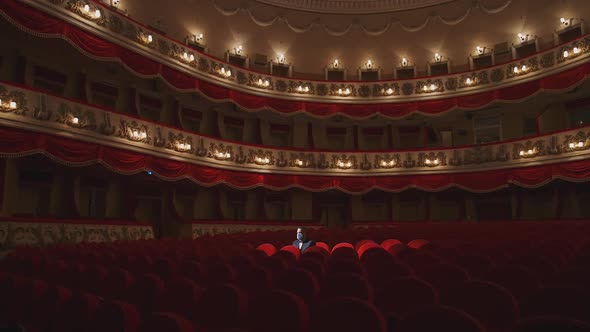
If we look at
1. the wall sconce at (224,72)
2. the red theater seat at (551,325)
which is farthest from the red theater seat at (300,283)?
Answer: the wall sconce at (224,72)

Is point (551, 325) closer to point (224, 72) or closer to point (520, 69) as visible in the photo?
point (224, 72)

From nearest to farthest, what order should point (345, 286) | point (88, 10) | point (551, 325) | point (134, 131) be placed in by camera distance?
point (551, 325) → point (345, 286) → point (88, 10) → point (134, 131)

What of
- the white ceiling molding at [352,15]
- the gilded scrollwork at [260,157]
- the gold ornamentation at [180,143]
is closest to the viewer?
the gold ornamentation at [180,143]

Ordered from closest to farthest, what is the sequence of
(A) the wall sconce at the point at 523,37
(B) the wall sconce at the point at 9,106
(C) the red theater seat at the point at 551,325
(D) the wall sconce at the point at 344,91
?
1. (C) the red theater seat at the point at 551,325
2. (B) the wall sconce at the point at 9,106
3. (A) the wall sconce at the point at 523,37
4. (D) the wall sconce at the point at 344,91

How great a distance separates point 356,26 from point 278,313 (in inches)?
726

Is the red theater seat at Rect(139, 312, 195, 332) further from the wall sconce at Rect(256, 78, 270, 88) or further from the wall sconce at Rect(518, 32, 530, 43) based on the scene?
the wall sconce at Rect(518, 32, 530, 43)

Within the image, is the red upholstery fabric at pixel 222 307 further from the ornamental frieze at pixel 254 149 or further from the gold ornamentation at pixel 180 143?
the gold ornamentation at pixel 180 143

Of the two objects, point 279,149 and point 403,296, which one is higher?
point 279,149

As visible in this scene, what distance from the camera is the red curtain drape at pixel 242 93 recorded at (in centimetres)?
915

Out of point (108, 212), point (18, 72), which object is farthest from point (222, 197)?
point (18, 72)

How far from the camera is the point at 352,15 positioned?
18.3m

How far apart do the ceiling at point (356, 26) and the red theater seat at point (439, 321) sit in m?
15.8

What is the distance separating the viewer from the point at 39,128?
8961mm

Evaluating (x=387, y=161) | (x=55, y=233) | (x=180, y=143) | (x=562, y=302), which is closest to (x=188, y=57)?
(x=180, y=143)
